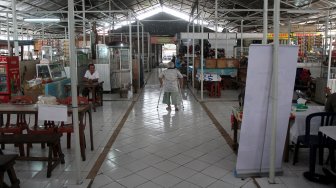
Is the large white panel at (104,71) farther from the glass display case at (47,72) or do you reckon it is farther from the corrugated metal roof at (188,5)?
the corrugated metal roof at (188,5)

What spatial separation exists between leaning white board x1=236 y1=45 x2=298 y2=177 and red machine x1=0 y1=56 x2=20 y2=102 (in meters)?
6.60

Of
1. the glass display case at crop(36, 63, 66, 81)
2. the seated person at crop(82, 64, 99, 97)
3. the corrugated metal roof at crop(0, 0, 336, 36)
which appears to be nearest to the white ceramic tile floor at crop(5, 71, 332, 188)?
the seated person at crop(82, 64, 99, 97)

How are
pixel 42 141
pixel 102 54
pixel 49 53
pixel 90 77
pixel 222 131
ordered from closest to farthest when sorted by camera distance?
pixel 42 141 < pixel 222 131 < pixel 90 77 < pixel 102 54 < pixel 49 53

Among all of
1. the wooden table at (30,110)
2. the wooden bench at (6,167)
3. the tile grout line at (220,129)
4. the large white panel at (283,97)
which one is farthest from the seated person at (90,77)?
the large white panel at (283,97)

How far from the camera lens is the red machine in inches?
312

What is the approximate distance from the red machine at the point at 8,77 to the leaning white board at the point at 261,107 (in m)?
6.60

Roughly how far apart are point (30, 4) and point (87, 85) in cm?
831

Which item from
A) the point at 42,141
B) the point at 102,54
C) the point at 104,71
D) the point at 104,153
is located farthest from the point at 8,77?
the point at 42,141

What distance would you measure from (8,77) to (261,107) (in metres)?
6.93

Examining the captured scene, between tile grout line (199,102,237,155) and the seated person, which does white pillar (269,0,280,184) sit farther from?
the seated person

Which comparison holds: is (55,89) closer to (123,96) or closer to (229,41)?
(123,96)

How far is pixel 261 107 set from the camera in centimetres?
360

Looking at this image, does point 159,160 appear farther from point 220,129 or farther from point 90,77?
point 90,77

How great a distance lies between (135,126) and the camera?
252 inches
